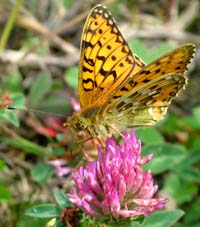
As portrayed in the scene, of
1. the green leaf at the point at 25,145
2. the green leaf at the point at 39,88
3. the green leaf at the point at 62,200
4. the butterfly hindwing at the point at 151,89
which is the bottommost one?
the green leaf at the point at 62,200

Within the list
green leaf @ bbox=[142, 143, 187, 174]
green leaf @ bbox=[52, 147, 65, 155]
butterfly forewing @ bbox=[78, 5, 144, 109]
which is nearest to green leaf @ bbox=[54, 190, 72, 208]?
butterfly forewing @ bbox=[78, 5, 144, 109]

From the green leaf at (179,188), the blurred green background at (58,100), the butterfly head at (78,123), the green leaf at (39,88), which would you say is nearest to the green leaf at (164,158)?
the blurred green background at (58,100)

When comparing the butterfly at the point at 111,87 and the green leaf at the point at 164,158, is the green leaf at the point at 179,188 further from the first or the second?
the butterfly at the point at 111,87

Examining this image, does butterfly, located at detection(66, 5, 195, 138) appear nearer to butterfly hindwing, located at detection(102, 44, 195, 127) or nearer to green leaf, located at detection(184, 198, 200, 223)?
butterfly hindwing, located at detection(102, 44, 195, 127)

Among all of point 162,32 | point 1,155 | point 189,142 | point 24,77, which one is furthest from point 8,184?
point 162,32

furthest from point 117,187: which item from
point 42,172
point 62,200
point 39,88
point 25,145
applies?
point 39,88
